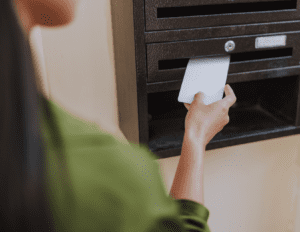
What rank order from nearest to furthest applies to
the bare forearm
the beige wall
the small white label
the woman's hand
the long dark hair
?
1. the long dark hair
2. the bare forearm
3. the woman's hand
4. the small white label
5. the beige wall

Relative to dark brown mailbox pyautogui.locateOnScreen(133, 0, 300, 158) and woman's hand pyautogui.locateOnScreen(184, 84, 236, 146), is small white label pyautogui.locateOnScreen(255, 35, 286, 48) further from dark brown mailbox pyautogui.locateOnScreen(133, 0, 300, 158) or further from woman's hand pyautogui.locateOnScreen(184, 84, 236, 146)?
woman's hand pyautogui.locateOnScreen(184, 84, 236, 146)

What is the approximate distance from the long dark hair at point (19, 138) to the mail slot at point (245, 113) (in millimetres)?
479

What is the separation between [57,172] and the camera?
310 millimetres

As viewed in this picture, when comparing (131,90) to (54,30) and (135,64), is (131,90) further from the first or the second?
(54,30)

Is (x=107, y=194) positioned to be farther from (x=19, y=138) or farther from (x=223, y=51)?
(x=223, y=51)

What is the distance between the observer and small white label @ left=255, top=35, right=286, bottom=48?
0.73 meters

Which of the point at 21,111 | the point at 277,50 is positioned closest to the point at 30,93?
the point at 21,111

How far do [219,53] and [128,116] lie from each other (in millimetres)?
298

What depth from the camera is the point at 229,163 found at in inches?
45.4

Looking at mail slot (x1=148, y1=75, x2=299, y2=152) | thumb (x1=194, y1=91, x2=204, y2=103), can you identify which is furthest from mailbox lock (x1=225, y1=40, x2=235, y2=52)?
mail slot (x1=148, y1=75, x2=299, y2=152)

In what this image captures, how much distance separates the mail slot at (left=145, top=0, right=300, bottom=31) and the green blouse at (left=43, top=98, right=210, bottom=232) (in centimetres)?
35

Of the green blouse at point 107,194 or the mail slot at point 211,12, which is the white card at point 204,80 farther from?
the green blouse at point 107,194

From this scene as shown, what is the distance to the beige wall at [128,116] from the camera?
0.88 meters

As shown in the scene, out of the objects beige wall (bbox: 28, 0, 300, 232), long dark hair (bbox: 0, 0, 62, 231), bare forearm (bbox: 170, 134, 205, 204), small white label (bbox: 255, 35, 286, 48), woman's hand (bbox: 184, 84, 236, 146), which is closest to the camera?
long dark hair (bbox: 0, 0, 62, 231)
